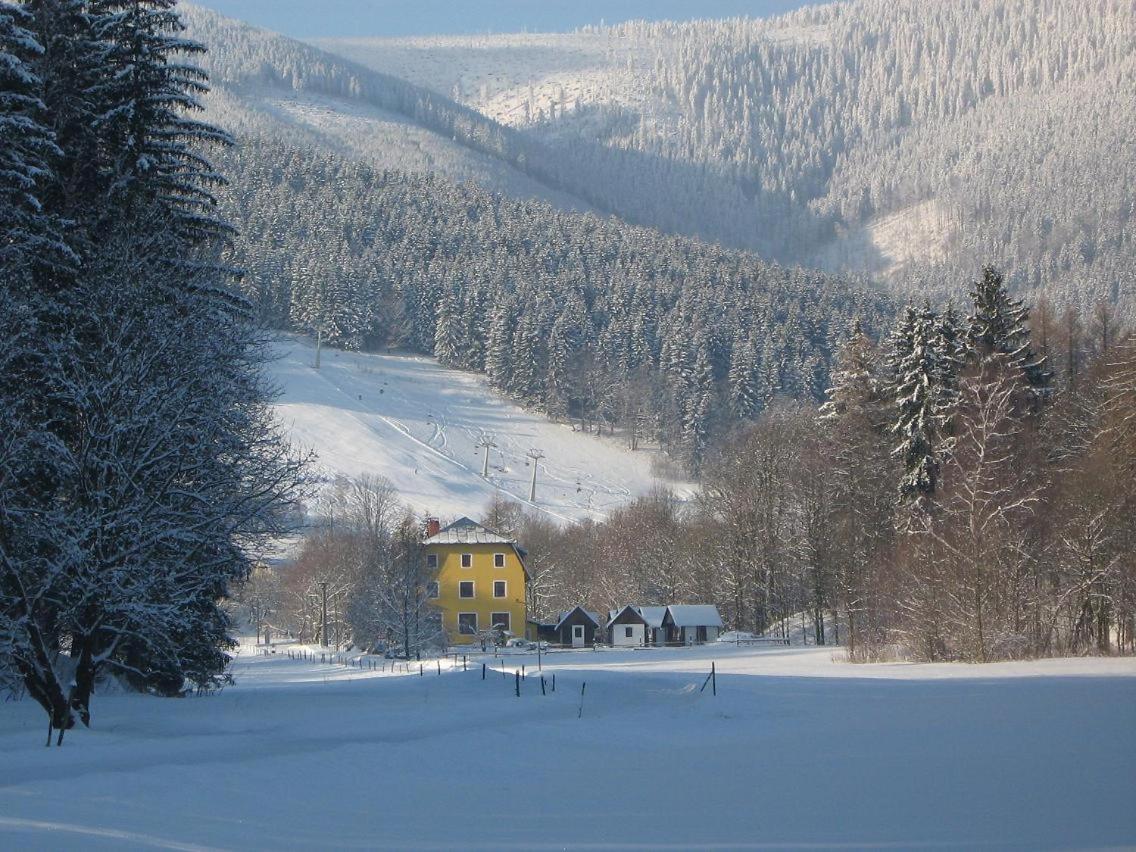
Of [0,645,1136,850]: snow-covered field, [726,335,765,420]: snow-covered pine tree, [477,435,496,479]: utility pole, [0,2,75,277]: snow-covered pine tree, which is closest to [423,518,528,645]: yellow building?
[477,435,496,479]: utility pole

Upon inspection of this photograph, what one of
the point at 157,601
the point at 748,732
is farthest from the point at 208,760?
the point at 748,732

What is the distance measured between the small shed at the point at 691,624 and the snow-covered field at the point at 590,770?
39201 millimetres

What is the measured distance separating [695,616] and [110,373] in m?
54.6

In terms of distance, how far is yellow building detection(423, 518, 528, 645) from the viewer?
253 feet

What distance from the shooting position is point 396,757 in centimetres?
1911

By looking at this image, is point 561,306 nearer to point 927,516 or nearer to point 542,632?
point 542,632

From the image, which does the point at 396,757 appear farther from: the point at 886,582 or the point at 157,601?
the point at 886,582

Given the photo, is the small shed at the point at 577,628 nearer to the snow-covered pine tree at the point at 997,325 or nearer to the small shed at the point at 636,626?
the small shed at the point at 636,626

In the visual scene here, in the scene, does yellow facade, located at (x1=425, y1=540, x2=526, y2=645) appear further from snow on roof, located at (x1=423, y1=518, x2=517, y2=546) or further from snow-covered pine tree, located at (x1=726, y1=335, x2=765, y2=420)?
snow-covered pine tree, located at (x1=726, y1=335, x2=765, y2=420)

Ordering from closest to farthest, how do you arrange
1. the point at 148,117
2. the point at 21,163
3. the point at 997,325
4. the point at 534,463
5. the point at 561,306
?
1. the point at 21,163
2. the point at 148,117
3. the point at 997,325
4. the point at 534,463
5. the point at 561,306

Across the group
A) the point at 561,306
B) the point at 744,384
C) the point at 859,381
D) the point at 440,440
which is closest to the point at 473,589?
the point at 859,381

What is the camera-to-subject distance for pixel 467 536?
7775 cm

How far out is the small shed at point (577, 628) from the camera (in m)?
74.7

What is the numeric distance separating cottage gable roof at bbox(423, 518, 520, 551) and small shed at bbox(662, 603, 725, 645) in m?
12.2
